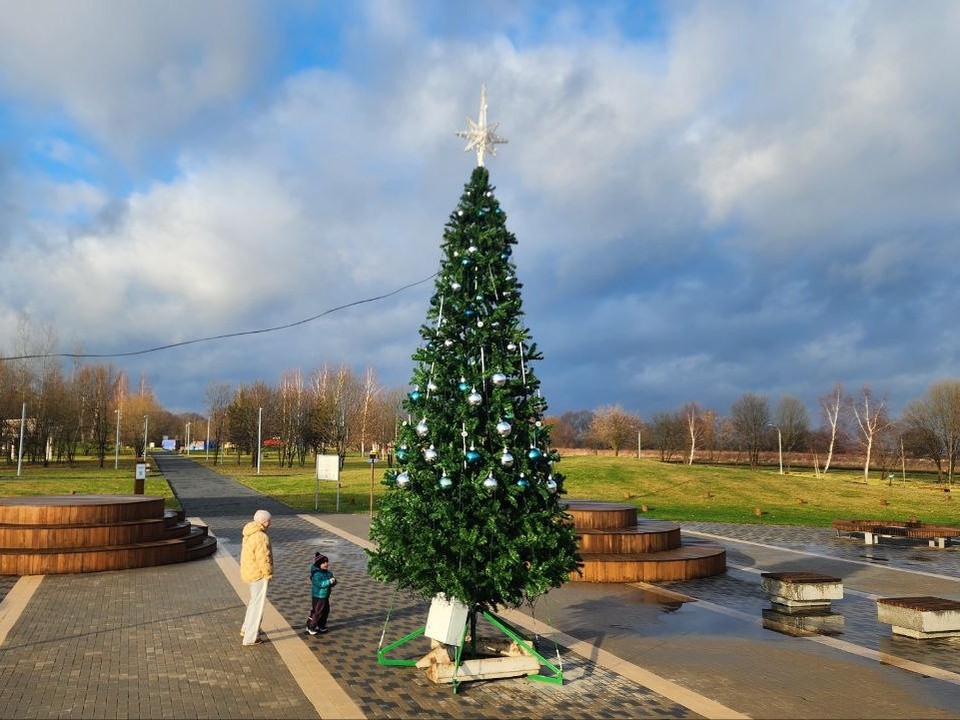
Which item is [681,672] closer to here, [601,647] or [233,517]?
[601,647]

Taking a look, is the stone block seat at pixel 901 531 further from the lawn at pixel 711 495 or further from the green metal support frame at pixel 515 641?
the green metal support frame at pixel 515 641

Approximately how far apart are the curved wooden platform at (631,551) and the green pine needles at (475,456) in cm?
637

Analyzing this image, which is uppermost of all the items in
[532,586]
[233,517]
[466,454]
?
[466,454]

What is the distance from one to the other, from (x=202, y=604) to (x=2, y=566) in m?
5.03

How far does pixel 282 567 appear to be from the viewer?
48.2ft

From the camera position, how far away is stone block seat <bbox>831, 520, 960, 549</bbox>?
2028 centimetres

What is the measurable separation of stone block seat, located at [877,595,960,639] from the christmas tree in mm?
5436

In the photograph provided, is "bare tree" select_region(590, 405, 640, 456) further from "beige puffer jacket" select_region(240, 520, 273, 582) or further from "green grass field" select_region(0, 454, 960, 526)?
"beige puffer jacket" select_region(240, 520, 273, 582)

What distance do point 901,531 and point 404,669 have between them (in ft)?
59.8

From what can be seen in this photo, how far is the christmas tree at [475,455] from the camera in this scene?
7.28 metres

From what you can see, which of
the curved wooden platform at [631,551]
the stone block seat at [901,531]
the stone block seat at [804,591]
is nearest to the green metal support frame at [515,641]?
the stone block seat at [804,591]

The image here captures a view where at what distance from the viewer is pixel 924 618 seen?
376 inches

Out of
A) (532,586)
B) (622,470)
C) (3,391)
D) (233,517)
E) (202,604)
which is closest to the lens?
(532,586)

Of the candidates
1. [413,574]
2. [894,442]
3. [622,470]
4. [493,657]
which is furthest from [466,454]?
[894,442]
